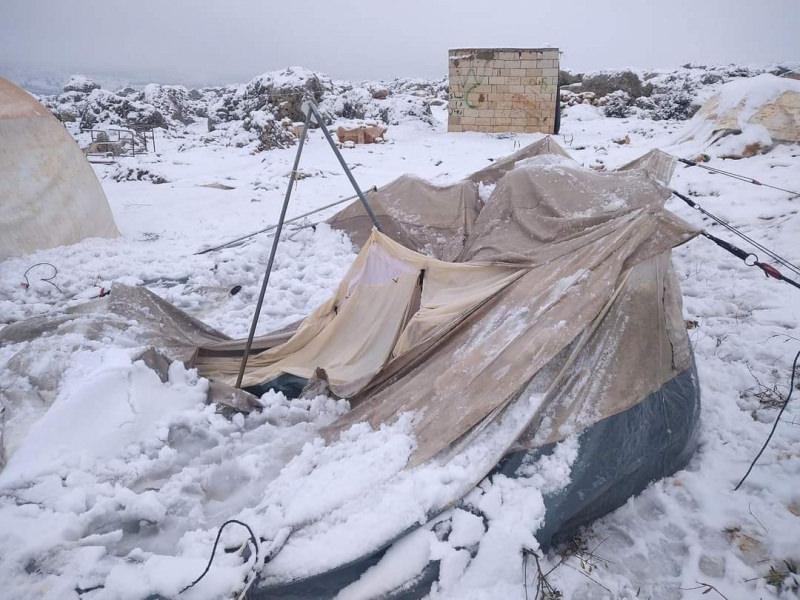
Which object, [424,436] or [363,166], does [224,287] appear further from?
[363,166]

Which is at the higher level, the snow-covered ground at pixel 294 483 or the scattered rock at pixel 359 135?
the scattered rock at pixel 359 135

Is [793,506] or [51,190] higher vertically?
[51,190]

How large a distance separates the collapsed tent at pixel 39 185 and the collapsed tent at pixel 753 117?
950cm

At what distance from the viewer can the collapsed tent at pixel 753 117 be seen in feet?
25.6

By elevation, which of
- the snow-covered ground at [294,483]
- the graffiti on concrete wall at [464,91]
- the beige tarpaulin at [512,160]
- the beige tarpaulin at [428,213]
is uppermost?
the graffiti on concrete wall at [464,91]

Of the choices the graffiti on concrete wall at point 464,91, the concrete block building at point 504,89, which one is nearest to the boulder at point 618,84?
the concrete block building at point 504,89

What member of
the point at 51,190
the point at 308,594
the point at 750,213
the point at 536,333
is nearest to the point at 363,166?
the point at 51,190

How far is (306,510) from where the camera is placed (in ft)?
6.54

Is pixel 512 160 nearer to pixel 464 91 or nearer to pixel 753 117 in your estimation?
pixel 753 117

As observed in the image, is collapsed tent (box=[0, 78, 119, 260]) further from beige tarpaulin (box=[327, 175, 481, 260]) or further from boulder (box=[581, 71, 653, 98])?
boulder (box=[581, 71, 653, 98])

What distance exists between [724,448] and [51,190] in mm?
7208

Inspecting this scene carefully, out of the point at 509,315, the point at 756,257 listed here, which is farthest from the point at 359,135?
the point at 756,257

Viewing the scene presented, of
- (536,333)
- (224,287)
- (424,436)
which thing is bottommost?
(224,287)

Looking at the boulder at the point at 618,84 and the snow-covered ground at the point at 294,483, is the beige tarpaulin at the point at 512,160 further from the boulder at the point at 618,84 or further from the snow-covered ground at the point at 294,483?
the boulder at the point at 618,84
